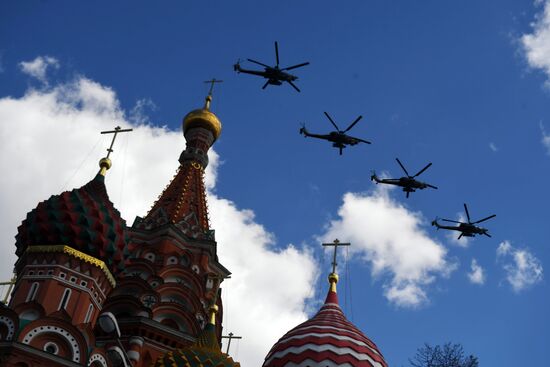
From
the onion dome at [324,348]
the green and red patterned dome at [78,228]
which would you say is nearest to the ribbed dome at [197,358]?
the onion dome at [324,348]

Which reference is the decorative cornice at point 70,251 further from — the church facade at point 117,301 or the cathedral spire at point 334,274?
the cathedral spire at point 334,274

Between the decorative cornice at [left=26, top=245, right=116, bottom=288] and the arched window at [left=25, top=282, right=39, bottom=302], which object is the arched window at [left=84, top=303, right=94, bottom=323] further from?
the arched window at [left=25, top=282, right=39, bottom=302]

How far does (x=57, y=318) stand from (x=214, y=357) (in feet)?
12.9

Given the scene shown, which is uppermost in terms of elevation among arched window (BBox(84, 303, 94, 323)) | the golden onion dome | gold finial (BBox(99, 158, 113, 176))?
the golden onion dome

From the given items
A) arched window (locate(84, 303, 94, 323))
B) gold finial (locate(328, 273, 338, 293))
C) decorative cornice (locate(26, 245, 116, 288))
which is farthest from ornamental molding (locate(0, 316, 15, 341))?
gold finial (locate(328, 273, 338, 293))

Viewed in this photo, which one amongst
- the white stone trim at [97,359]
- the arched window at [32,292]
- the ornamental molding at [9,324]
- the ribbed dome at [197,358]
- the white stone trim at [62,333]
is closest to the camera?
the ribbed dome at [197,358]

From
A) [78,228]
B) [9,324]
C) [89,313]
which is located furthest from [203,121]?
[9,324]

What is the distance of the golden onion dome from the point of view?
101 feet

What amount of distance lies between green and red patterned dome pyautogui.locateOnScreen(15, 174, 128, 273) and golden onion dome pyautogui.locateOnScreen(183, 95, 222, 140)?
1027cm

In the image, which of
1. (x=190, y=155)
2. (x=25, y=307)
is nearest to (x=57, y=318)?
(x=25, y=307)

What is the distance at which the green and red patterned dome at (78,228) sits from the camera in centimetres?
1966

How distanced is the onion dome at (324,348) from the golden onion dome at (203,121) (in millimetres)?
11863

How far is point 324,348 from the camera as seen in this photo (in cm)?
1958

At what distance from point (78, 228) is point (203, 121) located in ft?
38.6
